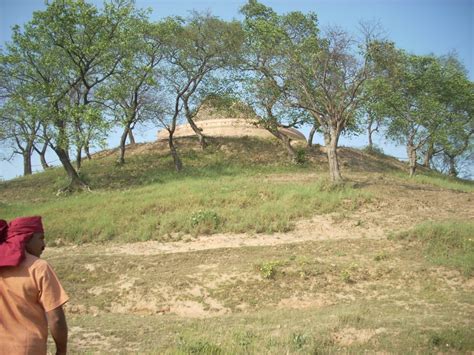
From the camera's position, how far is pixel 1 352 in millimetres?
3490

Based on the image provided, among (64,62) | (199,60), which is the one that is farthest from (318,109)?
(64,62)

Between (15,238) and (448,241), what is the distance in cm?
1028

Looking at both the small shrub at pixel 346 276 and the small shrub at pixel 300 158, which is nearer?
the small shrub at pixel 346 276

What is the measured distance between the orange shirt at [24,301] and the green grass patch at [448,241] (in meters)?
8.76

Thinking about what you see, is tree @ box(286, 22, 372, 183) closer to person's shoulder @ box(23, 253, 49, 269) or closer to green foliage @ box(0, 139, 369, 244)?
green foliage @ box(0, 139, 369, 244)

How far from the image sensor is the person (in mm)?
3494

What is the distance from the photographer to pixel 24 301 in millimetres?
3533

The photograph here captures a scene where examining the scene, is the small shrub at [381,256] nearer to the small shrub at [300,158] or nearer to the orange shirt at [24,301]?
the orange shirt at [24,301]

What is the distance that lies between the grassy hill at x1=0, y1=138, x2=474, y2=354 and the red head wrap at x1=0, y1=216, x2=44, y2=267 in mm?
2504

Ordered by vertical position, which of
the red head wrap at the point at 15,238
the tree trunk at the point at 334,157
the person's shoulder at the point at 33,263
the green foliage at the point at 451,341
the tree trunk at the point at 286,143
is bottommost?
the green foliage at the point at 451,341

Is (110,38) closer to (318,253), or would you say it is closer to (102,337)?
(318,253)

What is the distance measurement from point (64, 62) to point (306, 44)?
10.7 meters

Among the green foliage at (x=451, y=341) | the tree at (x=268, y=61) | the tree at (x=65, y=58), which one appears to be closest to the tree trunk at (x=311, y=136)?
the tree at (x=268, y=61)

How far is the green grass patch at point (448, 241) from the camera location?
10072mm
